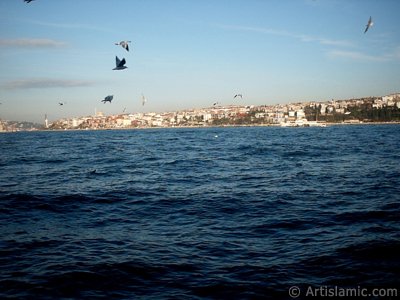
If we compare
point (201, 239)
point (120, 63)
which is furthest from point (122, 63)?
point (201, 239)

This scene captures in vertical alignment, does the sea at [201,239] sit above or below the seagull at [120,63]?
below

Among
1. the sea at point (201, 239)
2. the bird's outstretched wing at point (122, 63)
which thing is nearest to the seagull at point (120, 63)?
the bird's outstretched wing at point (122, 63)

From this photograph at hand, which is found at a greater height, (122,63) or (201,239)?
(122,63)

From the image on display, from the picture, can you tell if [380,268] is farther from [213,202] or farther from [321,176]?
[321,176]

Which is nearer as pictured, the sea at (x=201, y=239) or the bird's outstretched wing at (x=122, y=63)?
the sea at (x=201, y=239)

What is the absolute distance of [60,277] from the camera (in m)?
5.91

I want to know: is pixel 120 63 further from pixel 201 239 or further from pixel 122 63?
pixel 201 239

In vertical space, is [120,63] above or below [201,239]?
above

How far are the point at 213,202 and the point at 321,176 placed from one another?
24.9 ft

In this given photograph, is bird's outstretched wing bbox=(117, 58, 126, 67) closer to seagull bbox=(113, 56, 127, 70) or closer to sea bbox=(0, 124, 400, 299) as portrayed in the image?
seagull bbox=(113, 56, 127, 70)

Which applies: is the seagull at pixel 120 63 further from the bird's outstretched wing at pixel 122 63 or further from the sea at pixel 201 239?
the sea at pixel 201 239

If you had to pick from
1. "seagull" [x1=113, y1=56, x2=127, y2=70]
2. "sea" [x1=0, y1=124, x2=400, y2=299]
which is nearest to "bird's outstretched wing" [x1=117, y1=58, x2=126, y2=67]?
"seagull" [x1=113, y1=56, x2=127, y2=70]

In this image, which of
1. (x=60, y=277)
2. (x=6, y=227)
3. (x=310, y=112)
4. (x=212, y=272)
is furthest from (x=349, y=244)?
(x=310, y=112)

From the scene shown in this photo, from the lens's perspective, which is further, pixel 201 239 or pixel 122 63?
pixel 122 63
